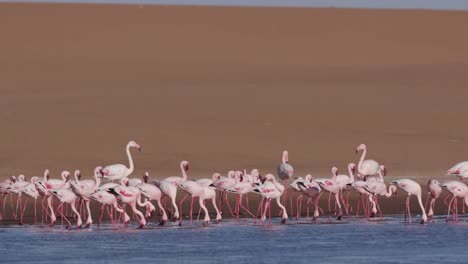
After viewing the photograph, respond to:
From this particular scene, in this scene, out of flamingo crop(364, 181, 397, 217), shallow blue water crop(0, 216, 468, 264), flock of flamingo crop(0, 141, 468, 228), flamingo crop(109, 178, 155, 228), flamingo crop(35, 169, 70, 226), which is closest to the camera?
shallow blue water crop(0, 216, 468, 264)

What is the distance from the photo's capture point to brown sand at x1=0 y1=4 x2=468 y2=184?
1292 inches

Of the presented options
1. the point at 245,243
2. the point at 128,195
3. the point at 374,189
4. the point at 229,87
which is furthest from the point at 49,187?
the point at 229,87

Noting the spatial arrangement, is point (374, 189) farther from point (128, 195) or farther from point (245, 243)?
point (245, 243)

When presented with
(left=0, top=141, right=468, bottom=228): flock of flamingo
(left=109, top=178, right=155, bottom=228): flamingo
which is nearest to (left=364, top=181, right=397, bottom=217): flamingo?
(left=0, top=141, right=468, bottom=228): flock of flamingo

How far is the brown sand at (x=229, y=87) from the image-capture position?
32812 mm

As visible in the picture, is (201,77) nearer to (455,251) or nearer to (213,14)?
(213,14)

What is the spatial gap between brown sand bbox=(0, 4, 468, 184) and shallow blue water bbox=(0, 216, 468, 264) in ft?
27.5

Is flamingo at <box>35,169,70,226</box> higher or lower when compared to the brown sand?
lower

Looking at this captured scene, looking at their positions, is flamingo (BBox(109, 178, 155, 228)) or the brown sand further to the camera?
the brown sand

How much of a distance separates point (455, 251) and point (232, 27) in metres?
37.1

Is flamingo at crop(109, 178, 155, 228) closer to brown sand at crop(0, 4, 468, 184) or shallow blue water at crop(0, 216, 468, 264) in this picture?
shallow blue water at crop(0, 216, 468, 264)

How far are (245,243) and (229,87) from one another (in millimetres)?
23407

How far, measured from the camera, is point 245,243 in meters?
19.6

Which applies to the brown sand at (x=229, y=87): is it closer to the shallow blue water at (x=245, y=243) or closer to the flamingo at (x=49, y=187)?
the flamingo at (x=49, y=187)
